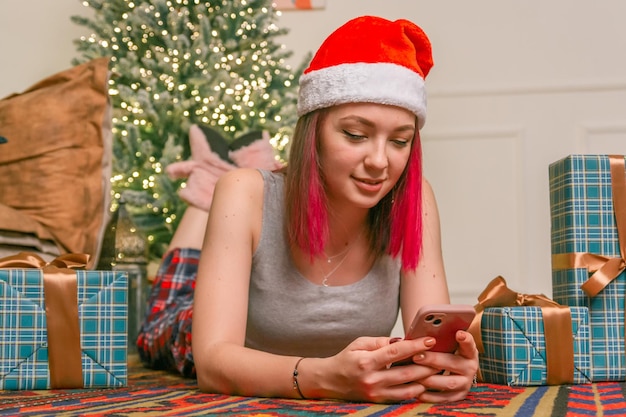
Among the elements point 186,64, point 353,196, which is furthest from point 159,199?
point 353,196

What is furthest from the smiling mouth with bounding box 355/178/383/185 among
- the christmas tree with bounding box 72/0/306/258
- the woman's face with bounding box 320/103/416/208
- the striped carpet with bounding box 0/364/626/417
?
the christmas tree with bounding box 72/0/306/258

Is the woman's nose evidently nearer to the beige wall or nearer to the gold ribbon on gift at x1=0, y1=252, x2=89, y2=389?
the gold ribbon on gift at x1=0, y1=252, x2=89, y2=389

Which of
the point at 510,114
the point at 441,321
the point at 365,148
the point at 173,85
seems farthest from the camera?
the point at 510,114

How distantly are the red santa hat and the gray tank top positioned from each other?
216 millimetres

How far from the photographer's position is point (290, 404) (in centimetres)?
105

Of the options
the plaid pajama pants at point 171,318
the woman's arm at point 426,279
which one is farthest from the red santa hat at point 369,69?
the plaid pajama pants at point 171,318

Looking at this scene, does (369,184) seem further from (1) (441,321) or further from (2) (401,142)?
(1) (441,321)

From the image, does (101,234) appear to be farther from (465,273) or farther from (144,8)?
(465,273)

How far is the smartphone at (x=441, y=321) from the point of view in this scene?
0.98m

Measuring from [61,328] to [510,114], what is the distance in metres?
2.34

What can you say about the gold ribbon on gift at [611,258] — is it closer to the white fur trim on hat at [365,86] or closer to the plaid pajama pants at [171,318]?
the white fur trim on hat at [365,86]

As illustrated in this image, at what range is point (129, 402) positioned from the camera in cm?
113

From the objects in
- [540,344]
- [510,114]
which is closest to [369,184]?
[540,344]

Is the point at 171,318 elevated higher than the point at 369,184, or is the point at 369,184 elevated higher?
the point at 369,184
